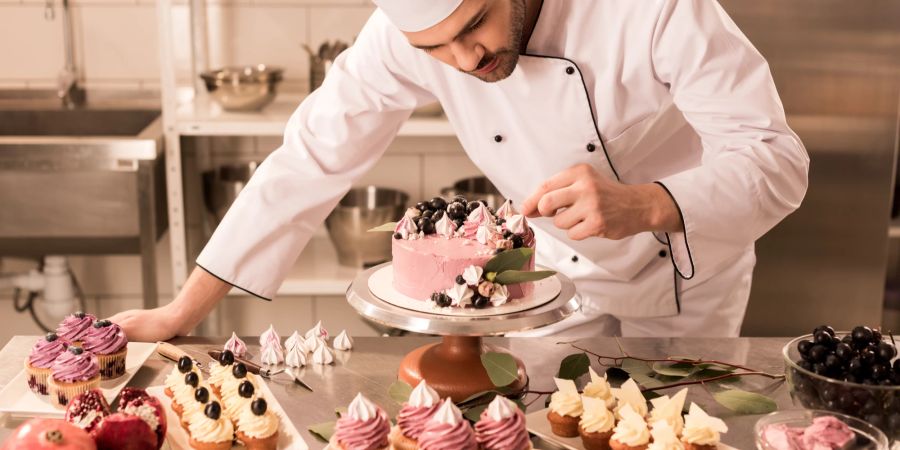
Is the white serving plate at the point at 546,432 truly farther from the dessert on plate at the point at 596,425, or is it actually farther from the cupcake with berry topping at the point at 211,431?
the cupcake with berry topping at the point at 211,431

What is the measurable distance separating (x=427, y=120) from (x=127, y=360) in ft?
5.19

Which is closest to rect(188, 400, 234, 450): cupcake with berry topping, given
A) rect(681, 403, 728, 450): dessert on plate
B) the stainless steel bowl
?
rect(681, 403, 728, 450): dessert on plate

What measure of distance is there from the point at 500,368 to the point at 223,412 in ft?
1.32

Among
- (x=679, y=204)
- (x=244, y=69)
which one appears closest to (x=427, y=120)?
(x=244, y=69)

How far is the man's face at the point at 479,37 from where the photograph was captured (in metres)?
1.62

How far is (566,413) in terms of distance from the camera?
1.42 metres

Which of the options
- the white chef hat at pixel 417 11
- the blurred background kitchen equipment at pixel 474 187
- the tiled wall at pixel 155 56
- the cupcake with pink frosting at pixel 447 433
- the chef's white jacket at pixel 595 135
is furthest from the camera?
the tiled wall at pixel 155 56

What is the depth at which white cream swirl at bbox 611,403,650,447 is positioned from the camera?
1.35 meters

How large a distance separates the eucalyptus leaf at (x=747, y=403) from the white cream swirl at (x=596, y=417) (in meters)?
0.23

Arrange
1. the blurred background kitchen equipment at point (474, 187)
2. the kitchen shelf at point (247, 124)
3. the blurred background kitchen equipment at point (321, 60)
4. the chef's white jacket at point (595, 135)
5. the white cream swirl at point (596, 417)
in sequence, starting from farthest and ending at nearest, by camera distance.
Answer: the blurred background kitchen equipment at point (474, 187) < the blurred background kitchen equipment at point (321, 60) < the kitchen shelf at point (247, 124) < the chef's white jacket at point (595, 135) < the white cream swirl at point (596, 417)

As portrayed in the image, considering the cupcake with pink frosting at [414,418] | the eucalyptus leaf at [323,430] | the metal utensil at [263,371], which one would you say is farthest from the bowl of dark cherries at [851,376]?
the metal utensil at [263,371]

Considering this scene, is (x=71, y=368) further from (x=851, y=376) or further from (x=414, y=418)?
(x=851, y=376)

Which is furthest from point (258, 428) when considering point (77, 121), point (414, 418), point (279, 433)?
point (77, 121)

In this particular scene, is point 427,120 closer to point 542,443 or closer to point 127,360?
point 127,360
